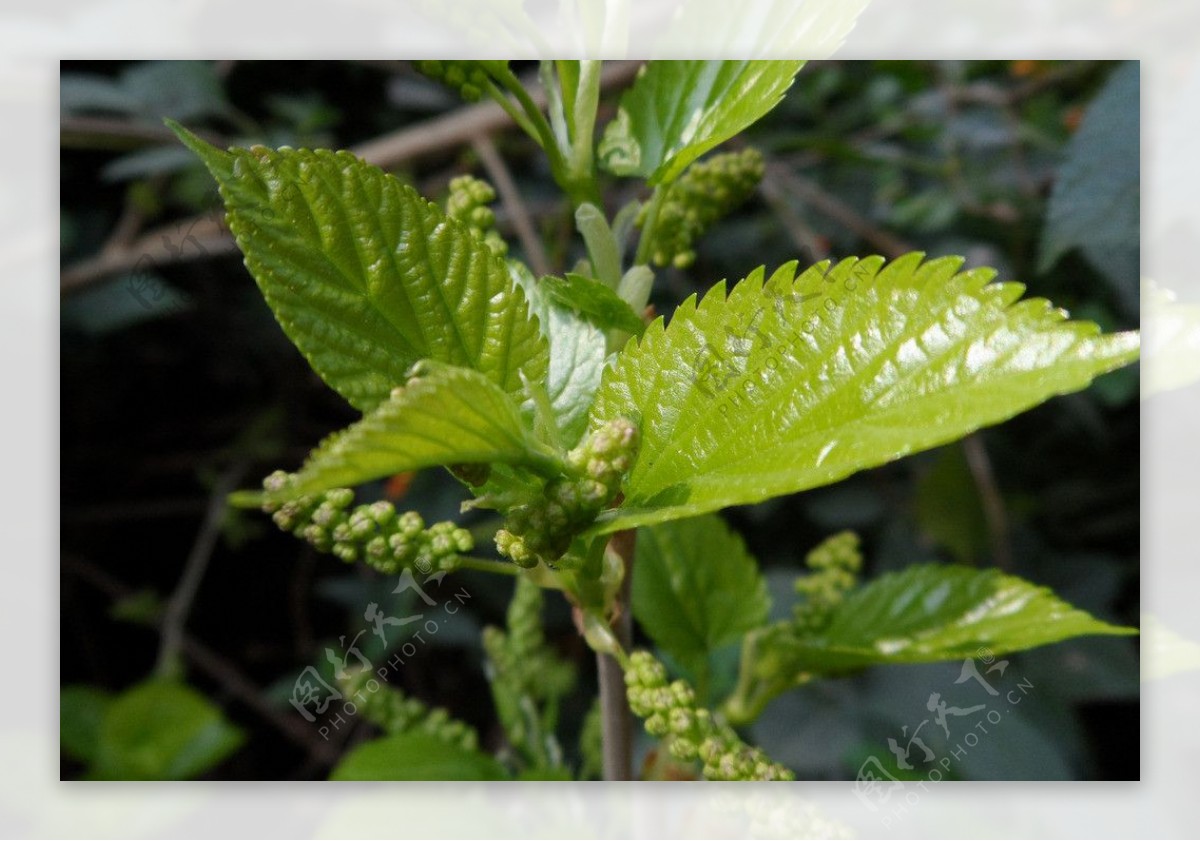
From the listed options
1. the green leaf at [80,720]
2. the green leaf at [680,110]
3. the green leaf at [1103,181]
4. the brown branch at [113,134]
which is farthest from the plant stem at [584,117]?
the brown branch at [113,134]

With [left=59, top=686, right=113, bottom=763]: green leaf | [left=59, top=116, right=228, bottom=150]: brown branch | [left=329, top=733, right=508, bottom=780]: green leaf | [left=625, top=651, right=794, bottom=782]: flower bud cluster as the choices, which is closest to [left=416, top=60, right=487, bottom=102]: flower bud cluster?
[left=625, top=651, right=794, bottom=782]: flower bud cluster

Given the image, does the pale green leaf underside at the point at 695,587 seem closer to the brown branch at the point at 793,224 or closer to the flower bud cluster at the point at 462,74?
the flower bud cluster at the point at 462,74

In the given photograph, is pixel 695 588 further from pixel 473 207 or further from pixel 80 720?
pixel 80 720

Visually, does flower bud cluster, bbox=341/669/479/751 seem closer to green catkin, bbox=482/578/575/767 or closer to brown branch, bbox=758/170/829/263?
green catkin, bbox=482/578/575/767

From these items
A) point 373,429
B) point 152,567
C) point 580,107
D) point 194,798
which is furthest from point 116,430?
point 373,429

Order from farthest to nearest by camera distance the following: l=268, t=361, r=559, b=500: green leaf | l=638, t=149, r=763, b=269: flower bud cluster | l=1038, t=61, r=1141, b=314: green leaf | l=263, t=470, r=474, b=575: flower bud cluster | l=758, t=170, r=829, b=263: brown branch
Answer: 1. l=758, t=170, r=829, b=263: brown branch
2. l=1038, t=61, r=1141, b=314: green leaf
3. l=638, t=149, r=763, b=269: flower bud cluster
4. l=263, t=470, r=474, b=575: flower bud cluster
5. l=268, t=361, r=559, b=500: green leaf

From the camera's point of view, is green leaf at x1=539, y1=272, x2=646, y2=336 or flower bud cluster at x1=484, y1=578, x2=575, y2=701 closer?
green leaf at x1=539, y1=272, x2=646, y2=336

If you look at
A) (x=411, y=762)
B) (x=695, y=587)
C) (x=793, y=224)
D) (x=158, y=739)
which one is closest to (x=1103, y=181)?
(x=793, y=224)

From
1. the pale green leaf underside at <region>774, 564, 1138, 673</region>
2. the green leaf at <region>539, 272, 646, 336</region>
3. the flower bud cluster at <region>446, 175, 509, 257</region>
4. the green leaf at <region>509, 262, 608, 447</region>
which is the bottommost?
the pale green leaf underside at <region>774, 564, 1138, 673</region>

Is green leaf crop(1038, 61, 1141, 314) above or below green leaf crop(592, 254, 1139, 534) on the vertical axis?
above
